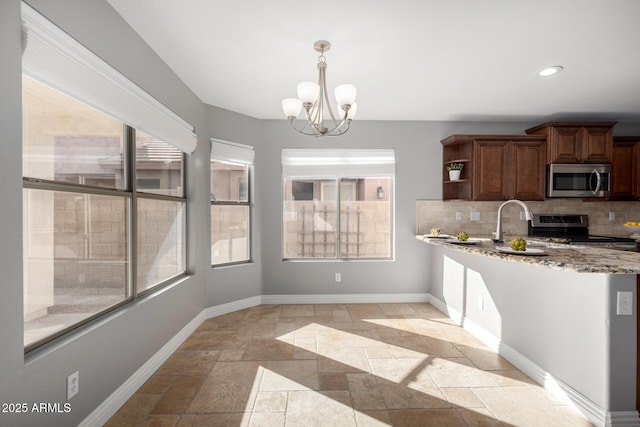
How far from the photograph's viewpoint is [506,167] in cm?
400

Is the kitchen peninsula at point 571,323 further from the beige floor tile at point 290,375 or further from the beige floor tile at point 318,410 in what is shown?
the beige floor tile at point 290,375

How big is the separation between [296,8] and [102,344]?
7.58ft

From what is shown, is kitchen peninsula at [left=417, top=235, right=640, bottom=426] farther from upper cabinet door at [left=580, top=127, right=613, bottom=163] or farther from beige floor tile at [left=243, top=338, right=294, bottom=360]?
upper cabinet door at [left=580, top=127, right=613, bottom=163]

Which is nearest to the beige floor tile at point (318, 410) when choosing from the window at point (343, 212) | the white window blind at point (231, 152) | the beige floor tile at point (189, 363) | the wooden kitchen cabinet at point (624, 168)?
the beige floor tile at point (189, 363)

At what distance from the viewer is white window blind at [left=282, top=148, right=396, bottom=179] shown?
4.21 meters

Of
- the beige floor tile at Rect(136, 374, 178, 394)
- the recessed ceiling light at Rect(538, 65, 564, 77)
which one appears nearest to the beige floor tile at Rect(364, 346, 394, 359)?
the beige floor tile at Rect(136, 374, 178, 394)

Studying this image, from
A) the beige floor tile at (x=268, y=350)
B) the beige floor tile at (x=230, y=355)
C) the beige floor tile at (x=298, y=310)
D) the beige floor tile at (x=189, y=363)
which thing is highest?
the beige floor tile at (x=298, y=310)

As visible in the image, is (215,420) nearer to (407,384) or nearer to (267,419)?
(267,419)

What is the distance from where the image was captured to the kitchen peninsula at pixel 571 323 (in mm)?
1831

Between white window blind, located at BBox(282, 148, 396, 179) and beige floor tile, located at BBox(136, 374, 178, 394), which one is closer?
beige floor tile, located at BBox(136, 374, 178, 394)

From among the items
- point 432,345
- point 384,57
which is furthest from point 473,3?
point 432,345

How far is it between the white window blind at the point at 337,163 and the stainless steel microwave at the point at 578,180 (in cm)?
195

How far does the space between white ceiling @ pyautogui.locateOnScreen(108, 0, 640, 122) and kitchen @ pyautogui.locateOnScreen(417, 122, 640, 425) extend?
71cm

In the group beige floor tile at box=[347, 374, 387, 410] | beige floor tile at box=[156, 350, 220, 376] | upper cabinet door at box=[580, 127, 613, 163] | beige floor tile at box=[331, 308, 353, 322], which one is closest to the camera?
beige floor tile at box=[347, 374, 387, 410]
